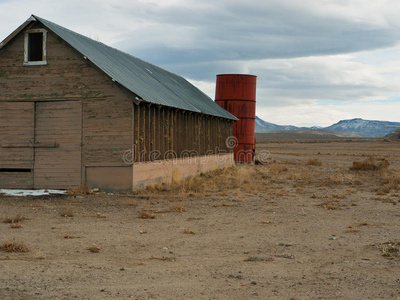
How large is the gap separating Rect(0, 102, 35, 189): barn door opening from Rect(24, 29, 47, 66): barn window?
1.49m

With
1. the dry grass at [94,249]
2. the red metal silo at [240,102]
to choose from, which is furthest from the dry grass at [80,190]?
the red metal silo at [240,102]

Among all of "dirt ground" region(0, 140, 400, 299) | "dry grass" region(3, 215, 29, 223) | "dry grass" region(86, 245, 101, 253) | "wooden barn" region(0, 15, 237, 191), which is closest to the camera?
"dirt ground" region(0, 140, 400, 299)

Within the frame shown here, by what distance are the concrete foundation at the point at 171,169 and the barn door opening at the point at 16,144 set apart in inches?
152

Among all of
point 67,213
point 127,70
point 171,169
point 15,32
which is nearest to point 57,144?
point 15,32

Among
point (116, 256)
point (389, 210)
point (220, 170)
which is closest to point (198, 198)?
point (389, 210)

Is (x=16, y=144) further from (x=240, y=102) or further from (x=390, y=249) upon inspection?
(x=240, y=102)

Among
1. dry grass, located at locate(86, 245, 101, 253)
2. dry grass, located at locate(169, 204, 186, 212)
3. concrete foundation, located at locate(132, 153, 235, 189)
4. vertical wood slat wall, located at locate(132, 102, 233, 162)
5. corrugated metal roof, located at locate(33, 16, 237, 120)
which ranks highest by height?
corrugated metal roof, located at locate(33, 16, 237, 120)

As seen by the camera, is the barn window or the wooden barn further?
the barn window

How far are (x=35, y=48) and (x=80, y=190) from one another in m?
5.56

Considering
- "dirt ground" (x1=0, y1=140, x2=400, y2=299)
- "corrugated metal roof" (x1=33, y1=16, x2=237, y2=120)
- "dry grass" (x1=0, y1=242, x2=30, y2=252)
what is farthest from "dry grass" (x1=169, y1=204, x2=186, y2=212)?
"dry grass" (x1=0, y1=242, x2=30, y2=252)

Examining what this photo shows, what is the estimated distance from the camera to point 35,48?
58.1ft

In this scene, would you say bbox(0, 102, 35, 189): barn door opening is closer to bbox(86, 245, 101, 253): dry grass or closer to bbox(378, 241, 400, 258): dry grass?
bbox(86, 245, 101, 253): dry grass

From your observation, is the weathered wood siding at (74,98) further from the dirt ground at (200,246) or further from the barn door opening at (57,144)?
the dirt ground at (200,246)

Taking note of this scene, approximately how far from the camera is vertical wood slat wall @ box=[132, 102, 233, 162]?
56.5 ft
